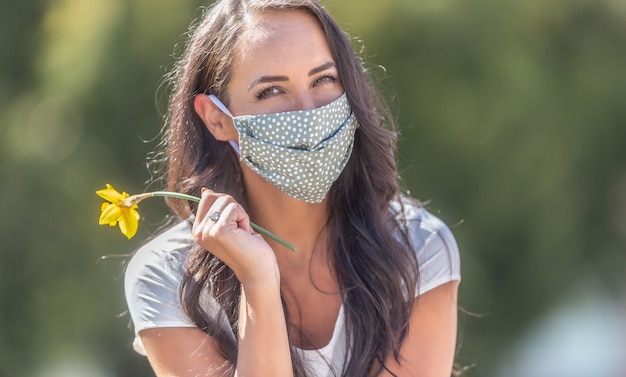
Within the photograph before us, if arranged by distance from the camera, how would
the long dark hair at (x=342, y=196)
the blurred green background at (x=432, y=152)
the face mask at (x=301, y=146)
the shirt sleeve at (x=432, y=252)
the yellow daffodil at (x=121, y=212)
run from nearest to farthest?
the yellow daffodil at (x=121, y=212)
the face mask at (x=301, y=146)
the long dark hair at (x=342, y=196)
the shirt sleeve at (x=432, y=252)
the blurred green background at (x=432, y=152)

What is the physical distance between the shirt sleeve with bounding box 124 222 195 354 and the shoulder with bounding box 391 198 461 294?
605 mm

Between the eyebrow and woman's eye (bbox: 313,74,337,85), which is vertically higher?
the eyebrow

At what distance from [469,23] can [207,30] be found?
8.30 ft

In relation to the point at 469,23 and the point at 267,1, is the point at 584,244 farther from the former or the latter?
the point at 267,1

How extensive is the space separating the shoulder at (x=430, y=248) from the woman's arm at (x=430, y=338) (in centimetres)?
3

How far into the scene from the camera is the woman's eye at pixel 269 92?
2.57m

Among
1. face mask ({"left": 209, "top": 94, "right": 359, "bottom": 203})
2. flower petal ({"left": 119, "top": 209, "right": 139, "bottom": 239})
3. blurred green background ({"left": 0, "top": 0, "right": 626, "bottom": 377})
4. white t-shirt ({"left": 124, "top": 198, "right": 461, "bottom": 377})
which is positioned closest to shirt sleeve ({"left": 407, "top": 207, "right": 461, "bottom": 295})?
white t-shirt ({"left": 124, "top": 198, "right": 461, "bottom": 377})

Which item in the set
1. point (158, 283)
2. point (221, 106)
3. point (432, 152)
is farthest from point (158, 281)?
point (432, 152)

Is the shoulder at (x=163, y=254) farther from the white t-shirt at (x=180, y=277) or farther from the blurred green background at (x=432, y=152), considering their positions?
the blurred green background at (x=432, y=152)

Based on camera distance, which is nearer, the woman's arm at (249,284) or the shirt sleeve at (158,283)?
the woman's arm at (249,284)

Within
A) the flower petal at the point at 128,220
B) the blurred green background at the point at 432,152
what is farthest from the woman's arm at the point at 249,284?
the blurred green background at the point at 432,152

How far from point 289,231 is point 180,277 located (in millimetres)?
314

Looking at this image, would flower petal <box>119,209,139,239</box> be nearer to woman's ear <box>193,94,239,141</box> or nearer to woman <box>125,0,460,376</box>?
woman <box>125,0,460,376</box>

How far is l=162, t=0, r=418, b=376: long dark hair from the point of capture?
→ 2648mm
